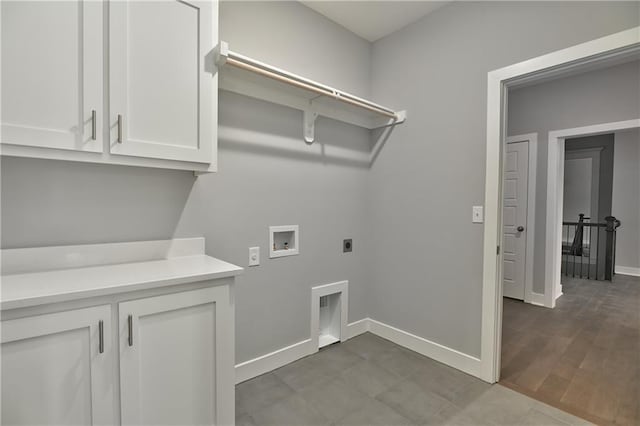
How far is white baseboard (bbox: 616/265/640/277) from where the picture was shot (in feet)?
18.1

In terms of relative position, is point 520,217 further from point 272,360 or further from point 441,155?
point 272,360

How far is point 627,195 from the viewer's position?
18.3 feet

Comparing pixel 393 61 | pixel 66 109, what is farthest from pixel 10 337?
pixel 393 61

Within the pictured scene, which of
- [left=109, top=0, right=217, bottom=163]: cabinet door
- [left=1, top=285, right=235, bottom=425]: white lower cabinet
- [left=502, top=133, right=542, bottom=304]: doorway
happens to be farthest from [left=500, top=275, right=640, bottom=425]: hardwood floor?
[left=109, top=0, right=217, bottom=163]: cabinet door

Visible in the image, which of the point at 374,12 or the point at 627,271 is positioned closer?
the point at 374,12

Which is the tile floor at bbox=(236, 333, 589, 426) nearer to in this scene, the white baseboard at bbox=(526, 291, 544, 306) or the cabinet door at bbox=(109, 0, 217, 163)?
the cabinet door at bbox=(109, 0, 217, 163)

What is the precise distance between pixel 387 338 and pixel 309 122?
1.96 metres

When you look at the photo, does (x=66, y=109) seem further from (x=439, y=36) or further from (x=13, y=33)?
(x=439, y=36)

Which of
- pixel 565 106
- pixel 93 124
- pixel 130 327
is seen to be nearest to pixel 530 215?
pixel 565 106

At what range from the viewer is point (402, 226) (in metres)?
2.68

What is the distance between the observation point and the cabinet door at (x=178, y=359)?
3.95 feet

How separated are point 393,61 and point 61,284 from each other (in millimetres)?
2723

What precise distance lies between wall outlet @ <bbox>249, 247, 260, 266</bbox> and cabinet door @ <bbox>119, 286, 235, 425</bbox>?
689 millimetres

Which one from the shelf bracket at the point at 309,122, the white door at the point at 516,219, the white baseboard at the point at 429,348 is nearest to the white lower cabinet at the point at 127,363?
the shelf bracket at the point at 309,122
